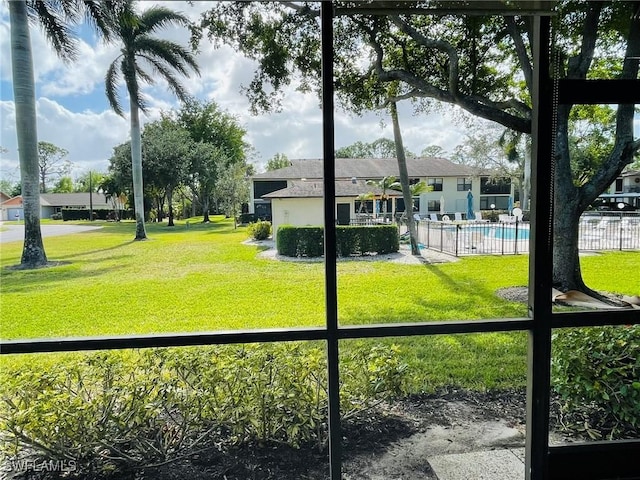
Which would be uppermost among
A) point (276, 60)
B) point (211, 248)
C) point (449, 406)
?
point (276, 60)

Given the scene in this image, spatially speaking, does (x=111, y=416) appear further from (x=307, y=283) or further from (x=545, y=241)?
(x=307, y=283)

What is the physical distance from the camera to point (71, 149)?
11.2 feet

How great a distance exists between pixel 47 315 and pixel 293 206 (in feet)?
10.8

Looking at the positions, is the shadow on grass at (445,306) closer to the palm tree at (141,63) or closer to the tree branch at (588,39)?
the tree branch at (588,39)

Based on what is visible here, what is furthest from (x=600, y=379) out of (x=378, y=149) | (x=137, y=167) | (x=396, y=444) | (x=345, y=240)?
(x=137, y=167)

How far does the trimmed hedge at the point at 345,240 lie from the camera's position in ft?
16.2

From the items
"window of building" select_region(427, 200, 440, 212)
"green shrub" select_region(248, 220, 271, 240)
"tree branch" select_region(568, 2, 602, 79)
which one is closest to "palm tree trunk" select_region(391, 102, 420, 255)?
"window of building" select_region(427, 200, 440, 212)

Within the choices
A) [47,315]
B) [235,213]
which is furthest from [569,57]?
[47,315]

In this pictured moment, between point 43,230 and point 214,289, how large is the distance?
7.81 feet

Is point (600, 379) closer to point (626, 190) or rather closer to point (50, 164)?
point (626, 190)

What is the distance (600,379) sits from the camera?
1937 millimetres

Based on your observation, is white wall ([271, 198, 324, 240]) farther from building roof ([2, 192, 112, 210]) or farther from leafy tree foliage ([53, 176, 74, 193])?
leafy tree foliage ([53, 176, 74, 193])

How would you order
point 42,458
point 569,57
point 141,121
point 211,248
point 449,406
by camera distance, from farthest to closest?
point 211,248 < point 141,121 < point 449,406 < point 569,57 < point 42,458

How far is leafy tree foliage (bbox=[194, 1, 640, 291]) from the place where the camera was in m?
3.18
